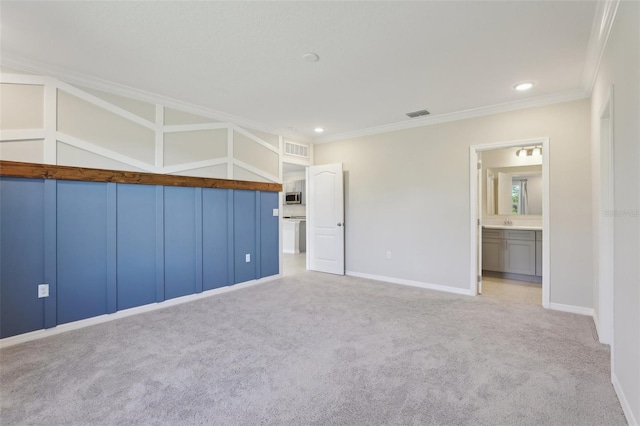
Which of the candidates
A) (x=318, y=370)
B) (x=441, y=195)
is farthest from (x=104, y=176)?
(x=441, y=195)

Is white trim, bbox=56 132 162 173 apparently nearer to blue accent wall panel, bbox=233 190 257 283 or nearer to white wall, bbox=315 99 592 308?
blue accent wall panel, bbox=233 190 257 283

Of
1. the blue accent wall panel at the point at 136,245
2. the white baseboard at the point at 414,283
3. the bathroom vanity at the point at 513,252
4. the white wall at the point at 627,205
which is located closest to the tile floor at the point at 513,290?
the bathroom vanity at the point at 513,252

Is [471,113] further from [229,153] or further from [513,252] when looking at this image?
[229,153]

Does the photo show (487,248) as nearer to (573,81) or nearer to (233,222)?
(573,81)

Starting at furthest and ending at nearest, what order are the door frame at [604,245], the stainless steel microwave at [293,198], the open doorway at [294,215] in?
the stainless steel microwave at [293,198] < the open doorway at [294,215] < the door frame at [604,245]

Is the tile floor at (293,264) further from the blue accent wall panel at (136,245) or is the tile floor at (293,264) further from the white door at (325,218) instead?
the blue accent wall panel at (136,245)

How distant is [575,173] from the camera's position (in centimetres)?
339

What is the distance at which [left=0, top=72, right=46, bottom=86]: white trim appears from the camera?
2.64 metres

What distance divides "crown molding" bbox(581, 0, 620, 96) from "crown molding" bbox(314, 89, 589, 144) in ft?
1.33

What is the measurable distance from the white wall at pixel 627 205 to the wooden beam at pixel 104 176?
4001 millimetres

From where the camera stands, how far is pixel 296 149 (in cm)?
551

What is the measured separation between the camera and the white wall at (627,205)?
1525 mm

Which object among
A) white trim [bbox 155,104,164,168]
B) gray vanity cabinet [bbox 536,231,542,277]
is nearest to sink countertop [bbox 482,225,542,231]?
gray vanity cabinet [bbox 536,231,542,277]

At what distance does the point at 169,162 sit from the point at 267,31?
7.18 feet
